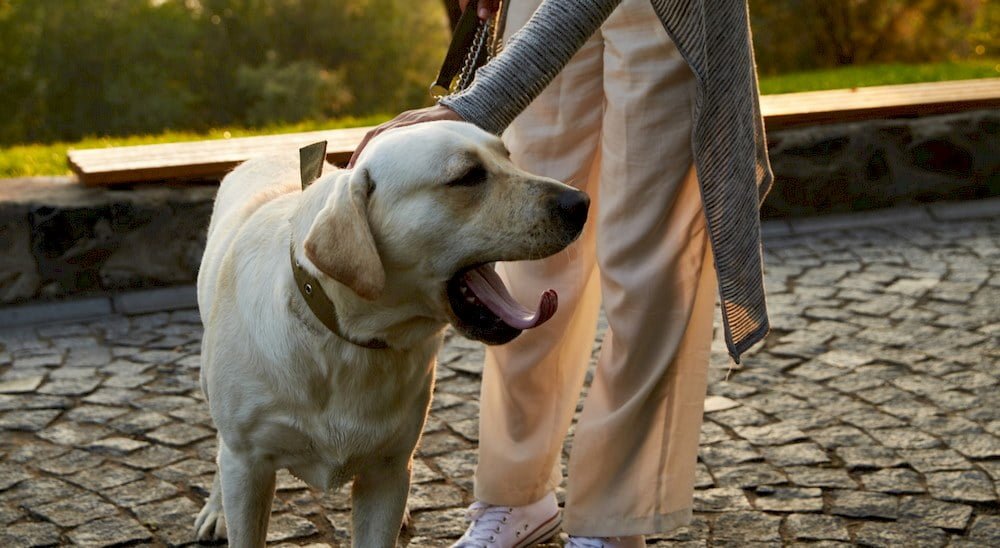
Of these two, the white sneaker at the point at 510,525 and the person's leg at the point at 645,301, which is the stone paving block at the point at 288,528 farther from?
the person's leg at the point at 645,301

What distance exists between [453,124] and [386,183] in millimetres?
207

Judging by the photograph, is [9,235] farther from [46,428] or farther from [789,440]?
[789,440]

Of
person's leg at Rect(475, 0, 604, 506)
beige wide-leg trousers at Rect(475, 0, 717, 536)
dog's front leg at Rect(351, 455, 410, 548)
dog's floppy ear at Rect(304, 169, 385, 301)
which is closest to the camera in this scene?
dog's floppy ear at Rect(304, 169, 385, 301)

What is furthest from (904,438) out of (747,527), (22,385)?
(22,385)

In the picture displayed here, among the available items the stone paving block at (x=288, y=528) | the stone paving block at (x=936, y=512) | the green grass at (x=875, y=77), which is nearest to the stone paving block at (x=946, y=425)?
the stone paving block at (x=936, y=512)

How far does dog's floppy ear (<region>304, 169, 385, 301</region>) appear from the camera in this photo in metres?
2.28

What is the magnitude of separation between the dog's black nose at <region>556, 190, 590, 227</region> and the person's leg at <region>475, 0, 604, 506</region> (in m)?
0.72

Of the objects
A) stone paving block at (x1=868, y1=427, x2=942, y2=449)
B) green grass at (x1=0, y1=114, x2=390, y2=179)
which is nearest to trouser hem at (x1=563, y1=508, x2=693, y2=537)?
stone paving block at (x1=868, y1=427, x2=942, y2=449)

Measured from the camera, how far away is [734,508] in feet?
12.0

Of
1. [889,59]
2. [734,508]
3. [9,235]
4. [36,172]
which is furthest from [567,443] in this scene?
[889,59]

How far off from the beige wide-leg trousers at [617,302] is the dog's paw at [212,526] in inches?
29.3

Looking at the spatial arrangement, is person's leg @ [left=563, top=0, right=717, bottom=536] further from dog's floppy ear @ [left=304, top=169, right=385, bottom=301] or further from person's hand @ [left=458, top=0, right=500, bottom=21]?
dog's floppy ear @ [left=304, top=169, right=385, bottom=301]

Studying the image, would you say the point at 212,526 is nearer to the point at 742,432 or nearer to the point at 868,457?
the point at 742,432

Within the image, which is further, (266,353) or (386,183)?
(266,353)
